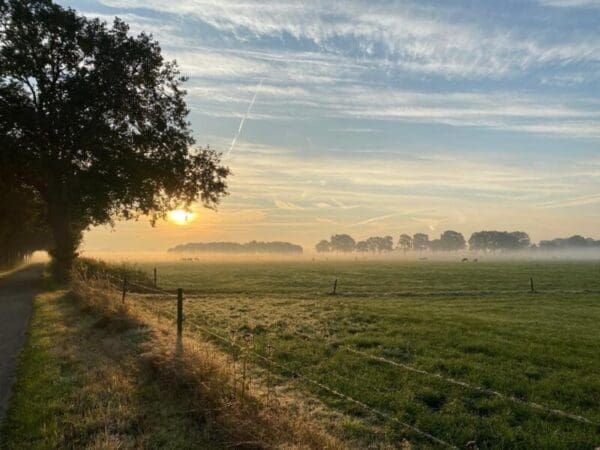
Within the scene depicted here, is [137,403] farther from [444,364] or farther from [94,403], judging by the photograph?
[444,364]

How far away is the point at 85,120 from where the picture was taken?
34812 millimetres

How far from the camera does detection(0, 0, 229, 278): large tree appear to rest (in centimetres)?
3316

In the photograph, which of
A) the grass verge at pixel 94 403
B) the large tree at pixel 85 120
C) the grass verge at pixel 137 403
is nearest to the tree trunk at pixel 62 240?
the large tree at pixel 85 120

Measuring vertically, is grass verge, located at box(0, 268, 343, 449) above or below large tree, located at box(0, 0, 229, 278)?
below

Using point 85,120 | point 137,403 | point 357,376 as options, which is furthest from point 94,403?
point 85,120

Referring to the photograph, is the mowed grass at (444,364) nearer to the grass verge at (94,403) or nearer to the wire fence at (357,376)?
the wire fence at (357,376)

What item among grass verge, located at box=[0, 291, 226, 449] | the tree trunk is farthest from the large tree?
grass verge, located at box=[0, 291, 226, 449]

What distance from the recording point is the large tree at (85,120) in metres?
33.2

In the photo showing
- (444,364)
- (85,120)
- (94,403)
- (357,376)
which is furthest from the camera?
(85,120)

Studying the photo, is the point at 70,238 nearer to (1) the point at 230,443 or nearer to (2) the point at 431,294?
(2) the point at 431,294

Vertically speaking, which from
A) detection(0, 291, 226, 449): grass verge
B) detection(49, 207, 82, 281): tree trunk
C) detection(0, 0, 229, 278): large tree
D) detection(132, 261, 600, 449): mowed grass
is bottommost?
detection(132, 261, 600, 449): mowed grass

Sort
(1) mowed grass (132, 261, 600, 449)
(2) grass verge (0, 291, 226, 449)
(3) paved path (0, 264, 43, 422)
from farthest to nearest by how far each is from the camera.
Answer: (3) paved path (0, 264, 43, 422)
(1) mowed grass (132, 261, 600, 449)
(2) grass verge (0, 291, 226, 449)

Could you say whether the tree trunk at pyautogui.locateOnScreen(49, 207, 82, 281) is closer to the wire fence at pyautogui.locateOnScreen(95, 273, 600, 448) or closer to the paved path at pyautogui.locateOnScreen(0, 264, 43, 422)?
the paved path at pyautogui.locateOnScreen(0, 264, 43, 422)

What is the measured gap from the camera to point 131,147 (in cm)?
3659
